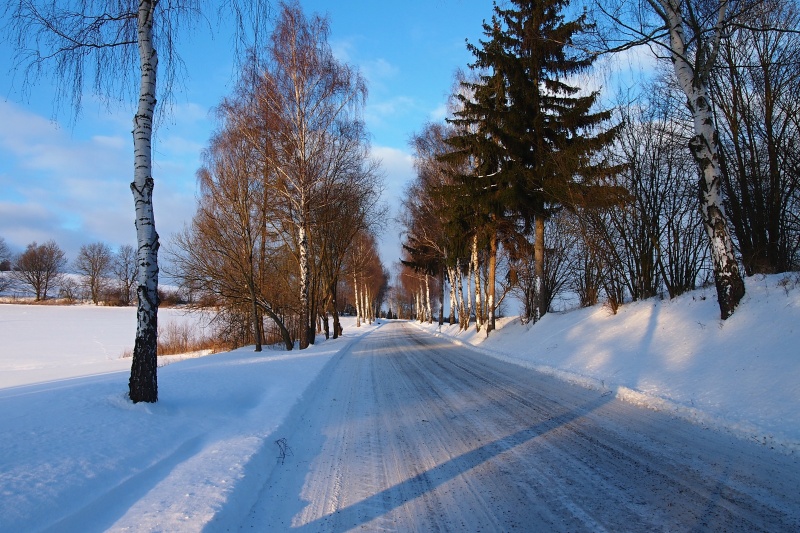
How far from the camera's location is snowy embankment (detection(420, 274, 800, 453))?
4852 millimetres

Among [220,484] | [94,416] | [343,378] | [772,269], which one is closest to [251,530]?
[220,484]

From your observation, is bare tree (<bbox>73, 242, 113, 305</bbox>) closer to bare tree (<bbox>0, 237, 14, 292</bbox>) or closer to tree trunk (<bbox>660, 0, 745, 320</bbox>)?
bare tree (<bbox>0, 237, 14, 292</bbox>)

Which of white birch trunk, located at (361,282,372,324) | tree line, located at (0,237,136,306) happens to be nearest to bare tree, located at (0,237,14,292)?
tree line, located at (0,237,136,306)

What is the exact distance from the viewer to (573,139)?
14.3 m

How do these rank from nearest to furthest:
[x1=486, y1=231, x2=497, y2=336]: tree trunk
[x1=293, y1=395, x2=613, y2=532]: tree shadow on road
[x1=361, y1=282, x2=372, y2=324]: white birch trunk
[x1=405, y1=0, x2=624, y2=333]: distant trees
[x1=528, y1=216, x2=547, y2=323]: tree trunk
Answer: [x1=293, y1=395, x2=613, y2=532]: tree shadow on road
[x1=405, y1=0, x2=624, y2=333]: distant trees
[x1=528, y1=216, x2=547, y2=323]: tree trunk
[x1=486, y1=231, x2=497, y2=336]: tree trunk
[x1=361, y1=282, x2=372, y2=324]: white birch trunk

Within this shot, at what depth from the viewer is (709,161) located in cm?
769

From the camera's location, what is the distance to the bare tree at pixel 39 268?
69375mm

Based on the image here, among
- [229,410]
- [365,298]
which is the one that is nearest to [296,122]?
[229,410]

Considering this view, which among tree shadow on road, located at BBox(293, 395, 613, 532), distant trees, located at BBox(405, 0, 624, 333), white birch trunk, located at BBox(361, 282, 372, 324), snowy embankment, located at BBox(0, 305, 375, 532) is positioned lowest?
tree shadow on road, located at BBox(293, 395, 613, 532)

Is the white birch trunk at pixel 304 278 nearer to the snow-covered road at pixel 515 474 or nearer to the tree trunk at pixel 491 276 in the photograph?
the tree trunk at pixel 491 276

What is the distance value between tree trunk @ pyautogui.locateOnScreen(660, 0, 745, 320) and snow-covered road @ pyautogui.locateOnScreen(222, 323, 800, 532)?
3.34 m

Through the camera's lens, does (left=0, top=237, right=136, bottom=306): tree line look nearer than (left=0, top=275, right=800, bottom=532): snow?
No

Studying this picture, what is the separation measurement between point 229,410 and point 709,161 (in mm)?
9155

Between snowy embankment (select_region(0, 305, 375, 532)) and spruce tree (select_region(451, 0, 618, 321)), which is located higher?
spruce tree (select_region(451, 0, 618, 321))
